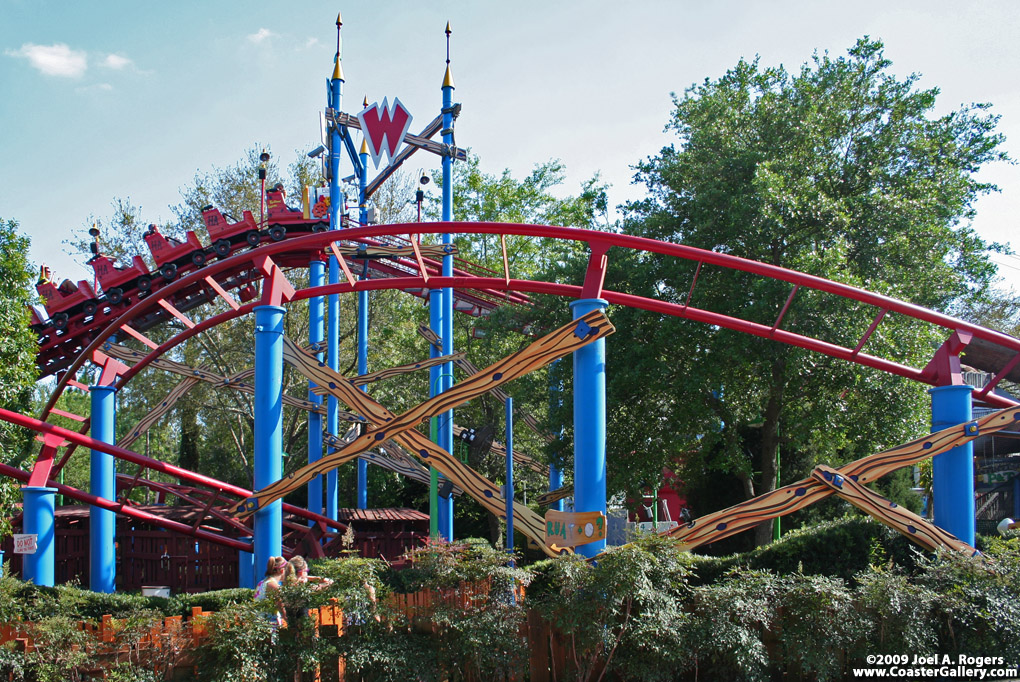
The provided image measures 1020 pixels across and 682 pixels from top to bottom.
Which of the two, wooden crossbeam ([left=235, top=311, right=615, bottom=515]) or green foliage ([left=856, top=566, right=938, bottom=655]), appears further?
wooden crossbeam ([left=235, top=311, right=615, bottom=515])

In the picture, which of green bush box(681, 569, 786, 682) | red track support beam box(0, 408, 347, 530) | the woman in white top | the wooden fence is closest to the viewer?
the woman in white top

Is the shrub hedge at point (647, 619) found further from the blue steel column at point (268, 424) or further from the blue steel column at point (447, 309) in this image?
the blue steel column at point (447, 309)

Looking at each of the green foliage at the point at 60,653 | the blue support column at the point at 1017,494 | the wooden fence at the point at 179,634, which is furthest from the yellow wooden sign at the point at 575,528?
the blue support column at the point at 1017,494

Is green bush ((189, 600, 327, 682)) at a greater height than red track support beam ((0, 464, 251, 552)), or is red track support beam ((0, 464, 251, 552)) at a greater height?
red track support beam ((0, 464, 251, 552))

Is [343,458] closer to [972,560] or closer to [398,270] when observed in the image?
[972,560]

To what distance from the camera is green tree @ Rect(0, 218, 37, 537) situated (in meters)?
12.3

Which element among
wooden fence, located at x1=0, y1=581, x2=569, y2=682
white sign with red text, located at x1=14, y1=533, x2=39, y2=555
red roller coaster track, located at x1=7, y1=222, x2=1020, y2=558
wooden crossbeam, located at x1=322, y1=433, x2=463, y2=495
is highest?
red roller coaster track, located at x1=7, y1=222, x2=1020, y2=558

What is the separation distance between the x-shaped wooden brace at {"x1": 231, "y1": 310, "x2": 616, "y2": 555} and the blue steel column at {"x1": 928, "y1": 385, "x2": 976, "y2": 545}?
4.78m

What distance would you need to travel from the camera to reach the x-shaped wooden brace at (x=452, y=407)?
35.2 feet

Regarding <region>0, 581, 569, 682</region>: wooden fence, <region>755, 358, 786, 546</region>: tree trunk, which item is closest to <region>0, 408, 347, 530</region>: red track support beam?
<region>0, 581, 569, 682</region>: wooden fence

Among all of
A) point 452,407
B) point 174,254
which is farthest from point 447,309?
point 452,407

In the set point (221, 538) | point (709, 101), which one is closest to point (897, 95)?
point (709, 101)

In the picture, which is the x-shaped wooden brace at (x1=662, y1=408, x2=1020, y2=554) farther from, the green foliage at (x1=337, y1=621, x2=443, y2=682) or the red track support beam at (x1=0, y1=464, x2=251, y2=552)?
the red track support beam at (x1=0, y1=464, x2=251, y2=552)

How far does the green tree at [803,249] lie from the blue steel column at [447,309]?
11.2 ft
